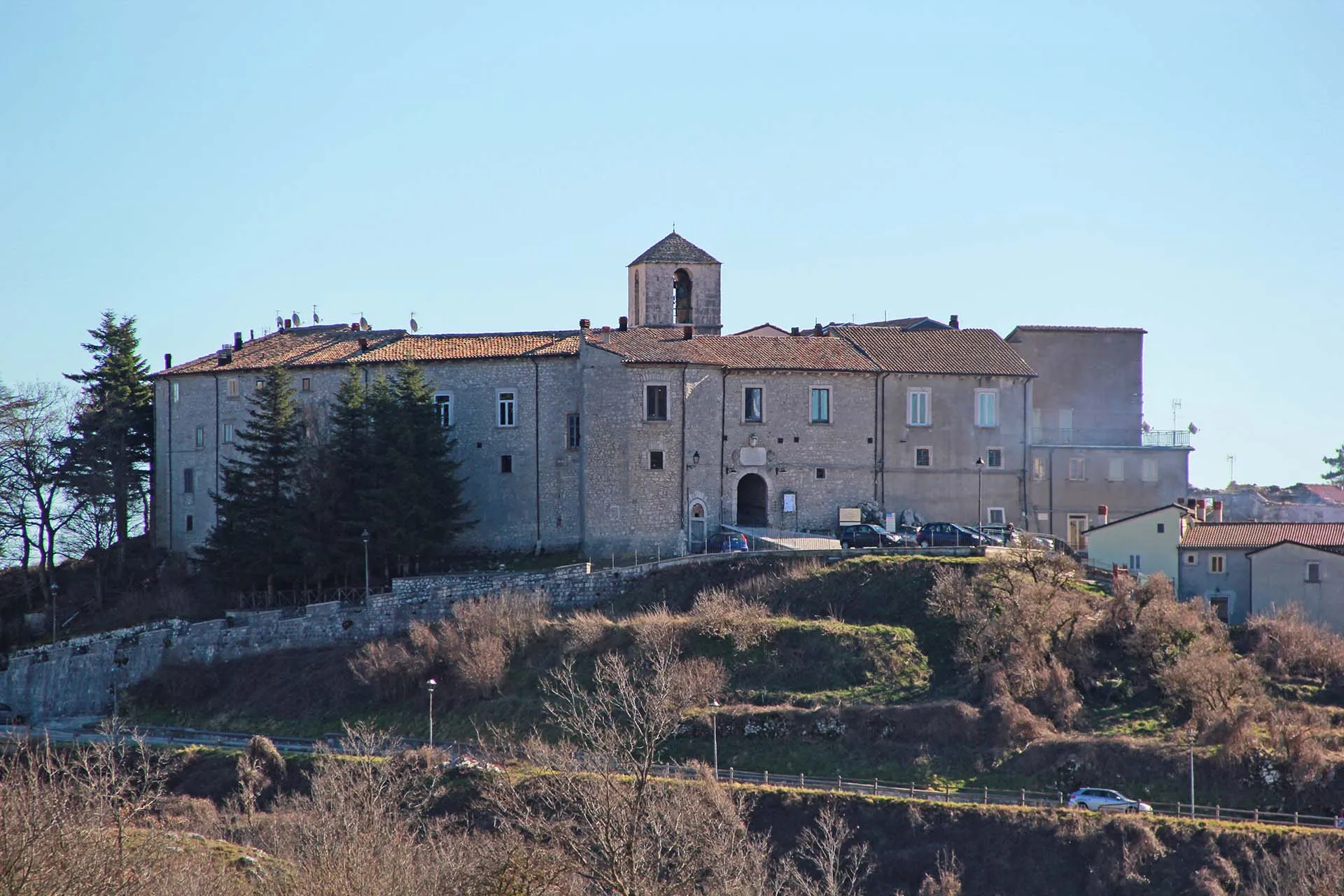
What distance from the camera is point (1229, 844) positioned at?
47594 millimetres

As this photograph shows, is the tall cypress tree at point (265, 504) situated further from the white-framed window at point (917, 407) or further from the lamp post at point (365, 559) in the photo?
the white-framed window at point (917, 407)

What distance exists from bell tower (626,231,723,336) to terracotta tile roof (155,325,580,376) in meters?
3.44

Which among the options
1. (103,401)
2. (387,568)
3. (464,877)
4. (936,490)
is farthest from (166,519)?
(464,877)

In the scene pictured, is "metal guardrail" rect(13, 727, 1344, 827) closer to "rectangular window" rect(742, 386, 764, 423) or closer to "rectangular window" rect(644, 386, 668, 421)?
"rectangular window" rect(644, 386, 668, 421)

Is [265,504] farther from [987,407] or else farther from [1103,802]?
[1103,802]

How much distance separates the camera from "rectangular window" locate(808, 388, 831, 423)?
68.5 metres

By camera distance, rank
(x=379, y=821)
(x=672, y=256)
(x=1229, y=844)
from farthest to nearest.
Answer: (x=672, y=256) < (x=1229, y=844) < (x=379, y=821)

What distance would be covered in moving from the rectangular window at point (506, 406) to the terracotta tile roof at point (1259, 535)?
23.0 meters

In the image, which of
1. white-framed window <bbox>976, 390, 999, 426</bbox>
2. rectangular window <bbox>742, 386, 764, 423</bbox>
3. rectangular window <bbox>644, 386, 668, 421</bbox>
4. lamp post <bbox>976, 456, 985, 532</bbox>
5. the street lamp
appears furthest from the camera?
white-framed window <bbox>976, 390, 999, 426</bbox>

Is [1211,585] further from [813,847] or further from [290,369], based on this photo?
[290,369]

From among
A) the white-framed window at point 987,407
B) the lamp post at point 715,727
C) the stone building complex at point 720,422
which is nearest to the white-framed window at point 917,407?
the stone building complex at point 720,422

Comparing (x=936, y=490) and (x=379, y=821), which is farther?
(x=936, y=490)

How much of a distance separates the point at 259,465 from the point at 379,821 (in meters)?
28.6

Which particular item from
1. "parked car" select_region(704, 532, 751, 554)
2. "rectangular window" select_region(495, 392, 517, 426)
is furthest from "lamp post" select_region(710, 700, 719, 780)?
"rectangular window" select_region(495, 392, 517, 426)
